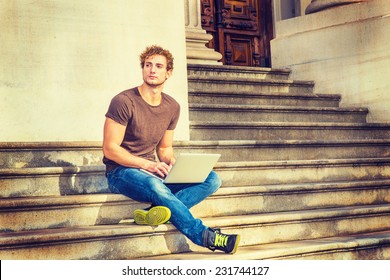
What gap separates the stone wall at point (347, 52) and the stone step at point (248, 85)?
0.23 m

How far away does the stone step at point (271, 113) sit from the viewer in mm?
7156

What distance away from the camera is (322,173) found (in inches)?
263

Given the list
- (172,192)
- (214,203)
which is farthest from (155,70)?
(214,203)

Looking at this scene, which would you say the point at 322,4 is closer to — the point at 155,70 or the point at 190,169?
the point at 155,70

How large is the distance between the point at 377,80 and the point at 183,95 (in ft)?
6.58

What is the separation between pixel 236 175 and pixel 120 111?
1197 millimetres

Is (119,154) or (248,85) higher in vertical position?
(248,85)

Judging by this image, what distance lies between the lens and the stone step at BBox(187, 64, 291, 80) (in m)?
7.77

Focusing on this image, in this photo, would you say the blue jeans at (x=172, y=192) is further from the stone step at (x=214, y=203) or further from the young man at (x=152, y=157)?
the stone step at (x=214, y=203)

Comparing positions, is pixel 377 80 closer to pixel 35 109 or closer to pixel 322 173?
pixel 322 173

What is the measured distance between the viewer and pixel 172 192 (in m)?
5.42

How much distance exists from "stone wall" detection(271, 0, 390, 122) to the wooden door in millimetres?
840

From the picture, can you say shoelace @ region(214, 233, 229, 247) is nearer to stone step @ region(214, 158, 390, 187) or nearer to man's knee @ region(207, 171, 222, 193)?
man's knee @ region(207, 171, 222, 193)
